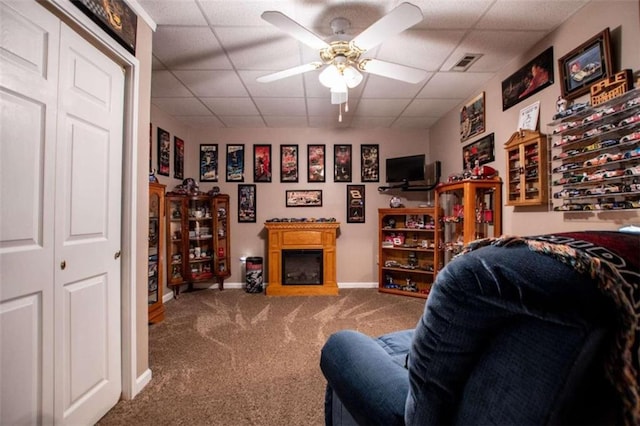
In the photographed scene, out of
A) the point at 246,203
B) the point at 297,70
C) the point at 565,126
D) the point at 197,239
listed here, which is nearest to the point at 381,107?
the point at 297,70

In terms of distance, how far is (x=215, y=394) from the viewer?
1.78 metres

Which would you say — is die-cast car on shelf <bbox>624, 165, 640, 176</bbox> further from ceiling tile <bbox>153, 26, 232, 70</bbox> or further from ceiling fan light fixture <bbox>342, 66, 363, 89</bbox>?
ceiling tile <bbox>153, 26, 232, 70</bbox>

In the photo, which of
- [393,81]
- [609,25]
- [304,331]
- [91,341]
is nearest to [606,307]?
[91,341]

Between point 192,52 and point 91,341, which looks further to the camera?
point 192,52

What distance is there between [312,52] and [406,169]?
2.40 m

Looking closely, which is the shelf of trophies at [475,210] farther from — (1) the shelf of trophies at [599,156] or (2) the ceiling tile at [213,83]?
(2) the ceiling tile at [213,83]

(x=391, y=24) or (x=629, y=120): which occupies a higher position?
(x=391, y=24)

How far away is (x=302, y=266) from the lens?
4234 millimetres

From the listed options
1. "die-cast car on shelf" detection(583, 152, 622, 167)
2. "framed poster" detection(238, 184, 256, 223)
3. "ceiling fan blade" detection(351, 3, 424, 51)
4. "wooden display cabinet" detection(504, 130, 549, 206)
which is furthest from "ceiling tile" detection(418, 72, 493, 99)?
"framed poster" detection(238, 184, 256, 223)

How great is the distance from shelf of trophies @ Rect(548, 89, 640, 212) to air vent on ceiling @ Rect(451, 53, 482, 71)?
93 centimetres

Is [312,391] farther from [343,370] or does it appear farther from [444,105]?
[444,105]

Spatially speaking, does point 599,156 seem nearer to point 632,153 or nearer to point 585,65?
point 632,153

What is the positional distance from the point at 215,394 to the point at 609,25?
337 cm

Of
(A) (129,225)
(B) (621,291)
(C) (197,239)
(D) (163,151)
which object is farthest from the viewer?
(C) (197,239)
